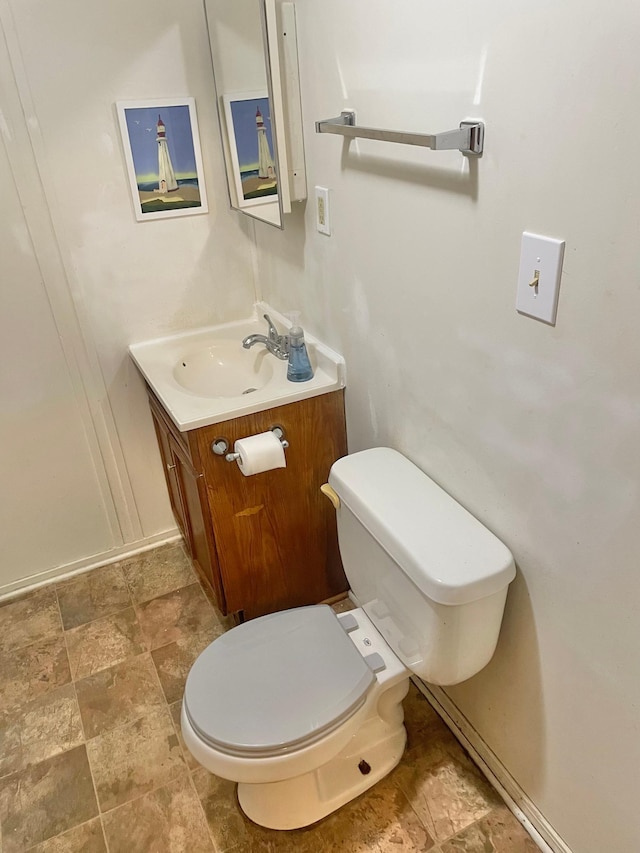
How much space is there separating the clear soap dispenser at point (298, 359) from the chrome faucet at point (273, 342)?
0.46ft

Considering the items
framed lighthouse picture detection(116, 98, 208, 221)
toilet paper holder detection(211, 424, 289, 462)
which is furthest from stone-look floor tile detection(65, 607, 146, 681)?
framed lighthouse picture detection(116, 98, 208, 221)

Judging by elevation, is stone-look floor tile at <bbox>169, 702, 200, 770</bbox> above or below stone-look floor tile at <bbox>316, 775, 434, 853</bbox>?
above

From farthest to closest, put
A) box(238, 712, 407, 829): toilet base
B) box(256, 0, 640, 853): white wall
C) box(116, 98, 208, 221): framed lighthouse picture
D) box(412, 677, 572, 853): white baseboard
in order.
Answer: box(116, 98, 208, 221): framed lighthouse picture, box(238, 712, 407, 829): toilet base, box(412, 677, 572, 853): white baseboard, box(256, 0, 640, 853): white wall

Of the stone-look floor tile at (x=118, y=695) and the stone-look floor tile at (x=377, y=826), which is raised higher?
the stone-look floor tile at (x=118, y=695)

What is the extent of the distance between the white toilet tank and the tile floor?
40cm

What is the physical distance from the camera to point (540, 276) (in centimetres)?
97

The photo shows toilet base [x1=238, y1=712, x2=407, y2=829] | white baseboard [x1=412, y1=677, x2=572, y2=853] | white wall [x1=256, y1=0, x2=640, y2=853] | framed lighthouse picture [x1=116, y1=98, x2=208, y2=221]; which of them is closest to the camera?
white wall [x1=256, y1=0, x2=640, y2=853]

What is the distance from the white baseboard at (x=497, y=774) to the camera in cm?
135

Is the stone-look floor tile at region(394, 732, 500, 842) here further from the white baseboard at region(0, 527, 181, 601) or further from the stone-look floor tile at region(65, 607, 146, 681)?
the white baseboard at region(0, 527, 181, 601)

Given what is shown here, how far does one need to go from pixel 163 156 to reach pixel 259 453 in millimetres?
978

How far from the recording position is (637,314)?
84 cm

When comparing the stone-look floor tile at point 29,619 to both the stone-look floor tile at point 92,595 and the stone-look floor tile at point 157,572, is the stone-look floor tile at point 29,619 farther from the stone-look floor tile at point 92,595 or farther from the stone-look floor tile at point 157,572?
the stone-look floor tile at point 157,572

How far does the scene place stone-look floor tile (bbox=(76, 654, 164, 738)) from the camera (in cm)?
172

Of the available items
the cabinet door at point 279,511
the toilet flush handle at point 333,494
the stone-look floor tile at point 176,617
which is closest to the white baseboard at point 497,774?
the cabinet door at point 279,511
